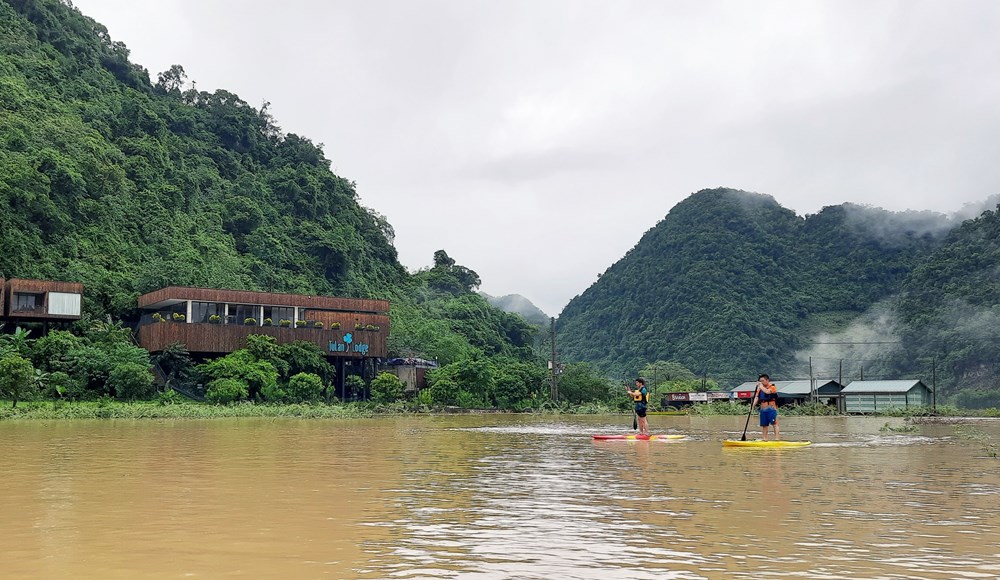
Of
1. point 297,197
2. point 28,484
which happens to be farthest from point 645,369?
point 28,484

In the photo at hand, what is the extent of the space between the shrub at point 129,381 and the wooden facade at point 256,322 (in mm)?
7278

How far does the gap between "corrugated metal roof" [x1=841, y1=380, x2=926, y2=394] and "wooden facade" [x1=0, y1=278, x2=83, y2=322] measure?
63.2 meters

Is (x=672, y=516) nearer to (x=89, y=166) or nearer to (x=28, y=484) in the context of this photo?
(x=28, y=484)

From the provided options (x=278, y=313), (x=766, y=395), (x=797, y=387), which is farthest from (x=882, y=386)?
(x=766, y=395)

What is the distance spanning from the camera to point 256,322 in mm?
56938

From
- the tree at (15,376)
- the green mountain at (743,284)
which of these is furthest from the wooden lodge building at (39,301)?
the green mountain at (743,284)

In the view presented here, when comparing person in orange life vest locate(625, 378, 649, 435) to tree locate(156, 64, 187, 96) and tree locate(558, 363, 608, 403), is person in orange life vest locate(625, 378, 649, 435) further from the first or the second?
tree locate(156, 64, 187, 96)

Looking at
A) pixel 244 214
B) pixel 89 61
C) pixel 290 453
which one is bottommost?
pixel 290 453

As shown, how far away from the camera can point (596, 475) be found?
12992 mm

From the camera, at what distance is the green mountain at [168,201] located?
6284 centimetres

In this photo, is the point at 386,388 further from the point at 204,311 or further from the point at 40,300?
the point at 40,300

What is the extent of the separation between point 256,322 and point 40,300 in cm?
1271

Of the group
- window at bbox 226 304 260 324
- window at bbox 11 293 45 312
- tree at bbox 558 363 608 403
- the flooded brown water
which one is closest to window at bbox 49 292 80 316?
window at bbox 11 293 45 312

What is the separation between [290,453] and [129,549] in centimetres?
1057
